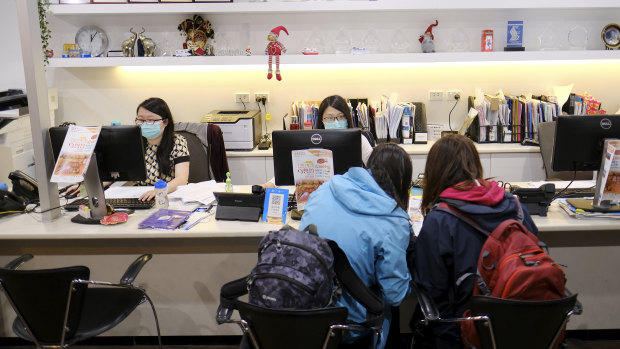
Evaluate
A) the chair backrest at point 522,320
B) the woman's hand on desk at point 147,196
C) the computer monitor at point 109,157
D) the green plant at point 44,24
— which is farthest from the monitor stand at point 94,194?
the chair backrest at point 522,320

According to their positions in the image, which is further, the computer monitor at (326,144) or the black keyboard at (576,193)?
the black keyboard at (576,193)

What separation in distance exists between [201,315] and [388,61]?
249 cm

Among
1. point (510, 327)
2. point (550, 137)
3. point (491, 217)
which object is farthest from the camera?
point (550, 137)

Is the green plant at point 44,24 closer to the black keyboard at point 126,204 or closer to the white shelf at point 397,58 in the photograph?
the white shelf at point 397,58

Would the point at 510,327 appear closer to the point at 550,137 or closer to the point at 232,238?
the point at 232,238

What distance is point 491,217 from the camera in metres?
2.03

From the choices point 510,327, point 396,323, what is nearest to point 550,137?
point 396,323

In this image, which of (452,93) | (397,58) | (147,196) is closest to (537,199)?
(147,196)

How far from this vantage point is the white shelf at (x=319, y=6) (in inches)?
170

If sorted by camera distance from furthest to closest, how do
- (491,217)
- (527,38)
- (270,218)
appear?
1. (527,38)
2. (270,218)
3. (491,217)

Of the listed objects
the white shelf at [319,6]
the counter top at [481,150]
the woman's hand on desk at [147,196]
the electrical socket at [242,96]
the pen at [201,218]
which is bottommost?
the pen at [201,218]

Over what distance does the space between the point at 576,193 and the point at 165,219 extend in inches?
83.4

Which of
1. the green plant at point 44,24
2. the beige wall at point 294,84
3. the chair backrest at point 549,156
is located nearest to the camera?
the green plant at point 44,24

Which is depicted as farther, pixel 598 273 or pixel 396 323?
pixel 598 273
